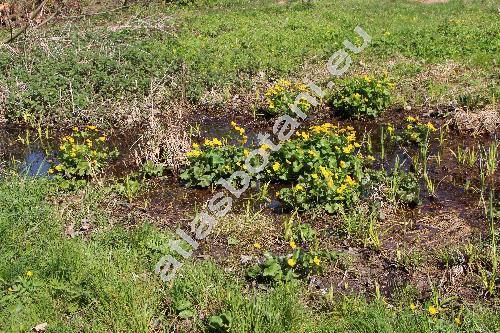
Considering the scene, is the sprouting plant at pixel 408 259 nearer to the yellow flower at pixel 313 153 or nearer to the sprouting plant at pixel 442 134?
the yellow flower at pixel 313 153

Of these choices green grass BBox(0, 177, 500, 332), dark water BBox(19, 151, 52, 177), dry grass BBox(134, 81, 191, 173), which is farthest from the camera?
dark water BBox(19, 151, 52, 177)

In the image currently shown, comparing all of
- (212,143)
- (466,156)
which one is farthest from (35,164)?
(466,156)

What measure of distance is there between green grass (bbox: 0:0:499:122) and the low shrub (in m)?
0.94

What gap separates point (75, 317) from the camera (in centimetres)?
425

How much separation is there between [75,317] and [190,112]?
214 inches

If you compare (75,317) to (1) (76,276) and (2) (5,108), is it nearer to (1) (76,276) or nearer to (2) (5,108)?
(1) (76,276)

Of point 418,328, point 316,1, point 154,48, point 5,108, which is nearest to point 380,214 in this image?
point 418,328

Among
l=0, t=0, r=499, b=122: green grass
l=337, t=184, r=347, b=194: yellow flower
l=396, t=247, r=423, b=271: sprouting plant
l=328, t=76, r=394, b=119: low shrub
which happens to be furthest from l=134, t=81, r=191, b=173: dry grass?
l=396, t=247, r=423, b=271: sprouting plant

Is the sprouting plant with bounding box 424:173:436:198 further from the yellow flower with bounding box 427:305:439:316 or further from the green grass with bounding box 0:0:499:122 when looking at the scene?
the green grass with bounding box 0:0:499:122

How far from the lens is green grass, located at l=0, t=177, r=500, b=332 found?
13.2 feet

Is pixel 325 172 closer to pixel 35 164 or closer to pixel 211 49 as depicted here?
pixel 35 164

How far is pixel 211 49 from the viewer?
11219 mm

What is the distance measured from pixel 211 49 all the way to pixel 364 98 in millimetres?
3907

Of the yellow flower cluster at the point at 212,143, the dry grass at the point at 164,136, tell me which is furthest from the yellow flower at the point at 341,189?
the dry grass at the point at 164,136
